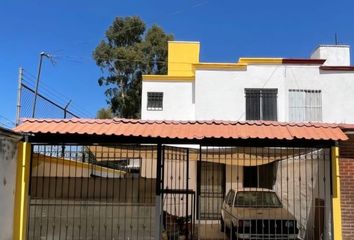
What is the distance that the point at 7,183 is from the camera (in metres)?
8.59

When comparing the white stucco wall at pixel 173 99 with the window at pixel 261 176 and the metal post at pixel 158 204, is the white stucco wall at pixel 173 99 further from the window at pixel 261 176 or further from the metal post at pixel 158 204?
the metal post at pixel 158 204

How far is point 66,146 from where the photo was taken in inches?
372

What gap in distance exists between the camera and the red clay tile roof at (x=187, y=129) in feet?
28.6

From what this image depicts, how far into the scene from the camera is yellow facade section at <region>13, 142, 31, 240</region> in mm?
9008

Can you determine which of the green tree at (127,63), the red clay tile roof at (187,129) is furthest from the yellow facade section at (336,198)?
the green tree at (127,63)

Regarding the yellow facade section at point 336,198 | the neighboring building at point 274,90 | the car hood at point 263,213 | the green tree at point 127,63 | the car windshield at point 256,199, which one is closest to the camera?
the yellow facade section at point 336,198

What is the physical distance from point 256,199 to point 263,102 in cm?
804

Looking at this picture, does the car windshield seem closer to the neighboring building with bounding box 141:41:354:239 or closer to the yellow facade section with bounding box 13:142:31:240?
the yellow facade section with bounding box 13:142:31:240

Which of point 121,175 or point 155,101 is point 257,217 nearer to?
point 121,175

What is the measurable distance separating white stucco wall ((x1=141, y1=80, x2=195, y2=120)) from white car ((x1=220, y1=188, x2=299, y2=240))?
8907mm

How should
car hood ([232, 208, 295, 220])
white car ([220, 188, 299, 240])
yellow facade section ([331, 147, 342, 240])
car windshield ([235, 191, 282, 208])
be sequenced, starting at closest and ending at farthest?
yellow facade section ([331, 147, 342, 240])
white car ([220, 188, 299, 240])
car hood ([232, 208, 295, 220])
car windshield ([235, 191, 282, 208])

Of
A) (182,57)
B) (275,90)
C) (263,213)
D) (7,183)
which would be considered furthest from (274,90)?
(7,183)

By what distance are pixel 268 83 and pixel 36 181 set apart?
13.0 m

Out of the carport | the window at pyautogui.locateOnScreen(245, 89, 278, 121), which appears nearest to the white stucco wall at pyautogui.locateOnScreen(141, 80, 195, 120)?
the window at pyautogui.locateOnScreen(245, 89, 278, 121)
